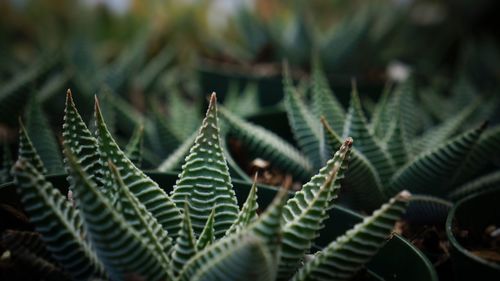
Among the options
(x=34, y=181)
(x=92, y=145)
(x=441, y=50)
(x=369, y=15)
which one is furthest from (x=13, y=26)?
(x=34, y=181)

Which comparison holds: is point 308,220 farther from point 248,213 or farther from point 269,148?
point 269,148

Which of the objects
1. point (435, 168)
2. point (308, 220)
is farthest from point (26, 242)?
point (435, 168)

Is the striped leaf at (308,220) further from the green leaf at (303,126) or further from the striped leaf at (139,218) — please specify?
the green leaf at (303,126)

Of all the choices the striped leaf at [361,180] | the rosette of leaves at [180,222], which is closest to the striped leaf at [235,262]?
the rosette of leaves at [180,222]

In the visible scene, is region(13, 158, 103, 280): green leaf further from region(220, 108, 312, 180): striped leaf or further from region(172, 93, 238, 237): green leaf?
region(220, 108, 312, 180): striped leaf

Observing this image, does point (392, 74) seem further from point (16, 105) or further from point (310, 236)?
point (310, 236)

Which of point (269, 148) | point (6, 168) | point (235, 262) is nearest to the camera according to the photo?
point (235, 262)
